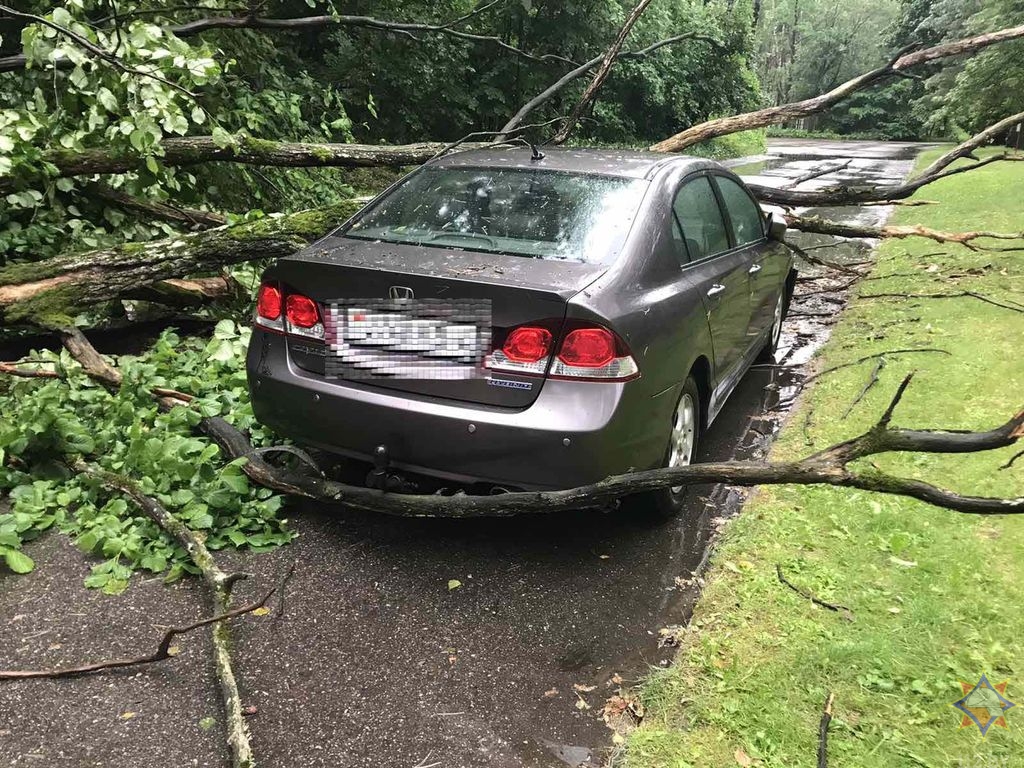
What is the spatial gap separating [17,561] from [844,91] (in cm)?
775

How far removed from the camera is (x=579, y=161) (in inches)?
156

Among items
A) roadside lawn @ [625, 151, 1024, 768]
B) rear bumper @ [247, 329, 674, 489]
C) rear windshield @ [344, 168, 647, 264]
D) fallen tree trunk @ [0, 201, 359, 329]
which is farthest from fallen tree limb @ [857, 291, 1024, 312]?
fallen tree trunk @ [0, 201, 359, 329]

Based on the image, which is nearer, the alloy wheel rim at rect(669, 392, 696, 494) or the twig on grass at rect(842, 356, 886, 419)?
the alloy wheel rim at rect(669, 392, 696, 494)

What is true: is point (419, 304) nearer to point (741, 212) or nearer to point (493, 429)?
point (493, 429)

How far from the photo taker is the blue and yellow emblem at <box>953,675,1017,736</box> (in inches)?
93.8

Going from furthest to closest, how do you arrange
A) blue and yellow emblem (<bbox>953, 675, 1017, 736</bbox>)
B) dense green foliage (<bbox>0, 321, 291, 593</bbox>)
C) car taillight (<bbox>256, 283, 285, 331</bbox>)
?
car taillight (<bbox>256, 283, 285, 331</bbox>) < dense green foliage (<bbox>0, 321, 291, 593</bbox>) < blue and yellow emblem (<bbox>953, 675, 1017, 736</bbox>)

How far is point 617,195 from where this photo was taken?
356 cm

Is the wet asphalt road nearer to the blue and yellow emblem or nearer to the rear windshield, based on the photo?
the blue and yellow emblem

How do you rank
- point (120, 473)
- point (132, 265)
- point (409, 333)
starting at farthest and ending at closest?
1. point (132, 265)
2. point (120, 473)
3. point (409, 333)

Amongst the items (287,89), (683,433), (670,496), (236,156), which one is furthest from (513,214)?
(287,89)

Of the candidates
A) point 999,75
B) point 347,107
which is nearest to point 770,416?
point 347,107

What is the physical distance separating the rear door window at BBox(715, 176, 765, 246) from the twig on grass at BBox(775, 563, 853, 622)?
7.28 feet

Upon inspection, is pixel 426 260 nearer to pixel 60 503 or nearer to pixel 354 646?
pixel 354 646

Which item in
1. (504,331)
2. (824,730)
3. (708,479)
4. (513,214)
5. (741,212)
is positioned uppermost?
(513,214)
